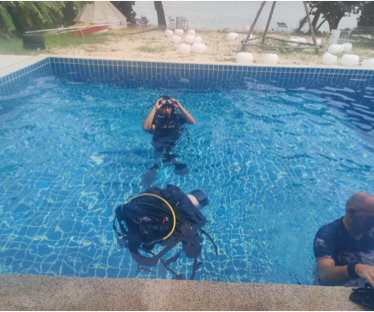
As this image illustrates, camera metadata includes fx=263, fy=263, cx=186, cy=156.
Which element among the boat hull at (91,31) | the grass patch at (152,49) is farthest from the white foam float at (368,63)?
the boat hull at (91,31)

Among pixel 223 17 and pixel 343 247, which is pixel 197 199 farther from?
pixel 223 17

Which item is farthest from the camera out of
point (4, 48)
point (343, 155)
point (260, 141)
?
point (4, 48)

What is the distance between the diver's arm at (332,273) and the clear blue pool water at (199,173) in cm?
42

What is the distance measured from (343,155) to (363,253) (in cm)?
284

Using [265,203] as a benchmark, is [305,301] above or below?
above

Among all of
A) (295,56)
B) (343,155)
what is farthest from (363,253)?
(295,56)

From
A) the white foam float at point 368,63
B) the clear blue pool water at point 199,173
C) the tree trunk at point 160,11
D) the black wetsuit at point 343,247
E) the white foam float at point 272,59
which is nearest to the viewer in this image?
the black wetsuit at point 343,247

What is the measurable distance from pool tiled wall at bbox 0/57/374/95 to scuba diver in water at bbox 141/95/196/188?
12.5 ft

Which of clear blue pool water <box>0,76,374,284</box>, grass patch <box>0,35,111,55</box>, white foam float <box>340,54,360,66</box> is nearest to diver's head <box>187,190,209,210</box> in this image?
clear blue pool water <box>0,76,374,284</box>

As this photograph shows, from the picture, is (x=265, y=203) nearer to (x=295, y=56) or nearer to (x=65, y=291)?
(x=65, y=291)

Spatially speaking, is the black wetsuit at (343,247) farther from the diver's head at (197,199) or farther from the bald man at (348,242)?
the diver's head at (197,199)

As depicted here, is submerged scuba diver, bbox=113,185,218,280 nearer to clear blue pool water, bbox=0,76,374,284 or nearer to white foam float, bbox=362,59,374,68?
clear blue pool water, bbox=0,76,374,284

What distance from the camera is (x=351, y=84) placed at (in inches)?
316

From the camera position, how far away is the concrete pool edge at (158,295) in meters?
1.70
